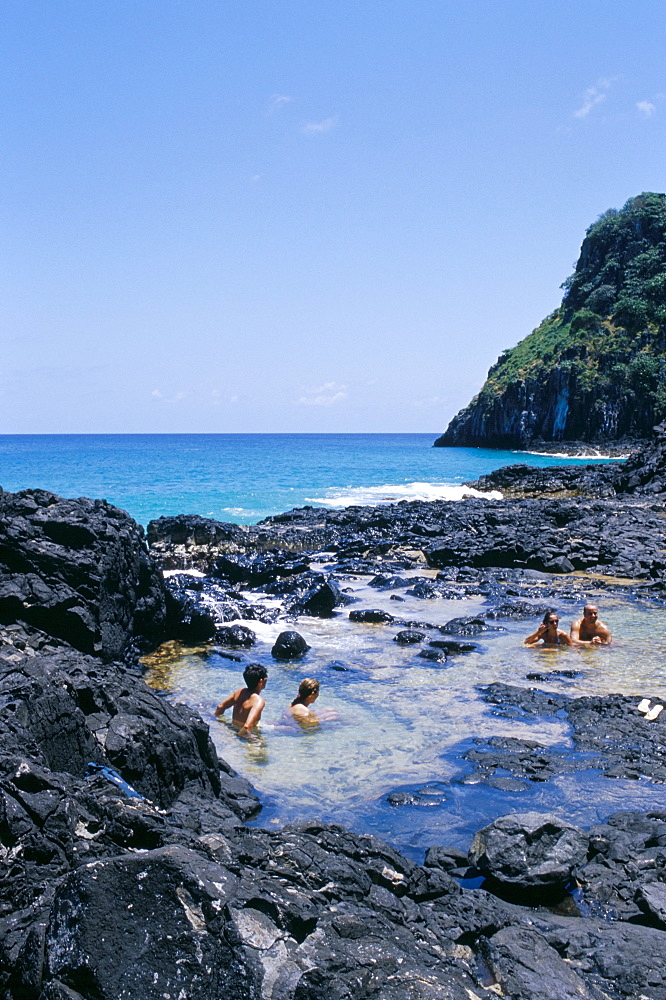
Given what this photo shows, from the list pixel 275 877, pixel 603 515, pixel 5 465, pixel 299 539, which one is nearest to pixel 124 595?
pixel 275 877

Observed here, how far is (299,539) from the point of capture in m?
27.1

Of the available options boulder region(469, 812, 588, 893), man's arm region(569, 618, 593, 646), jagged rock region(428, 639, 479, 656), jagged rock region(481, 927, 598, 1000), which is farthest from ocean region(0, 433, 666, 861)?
jagged rock region(481, 927, 598, 1000)

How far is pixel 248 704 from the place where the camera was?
9344 mm

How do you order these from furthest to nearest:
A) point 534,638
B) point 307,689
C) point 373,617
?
point 373,617 → point 534,638 → point 307,689

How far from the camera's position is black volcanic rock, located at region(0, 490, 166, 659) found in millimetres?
10164

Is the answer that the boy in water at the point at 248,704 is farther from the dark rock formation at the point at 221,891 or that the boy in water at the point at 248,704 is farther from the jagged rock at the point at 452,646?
the jagged rock at the point at 452,646

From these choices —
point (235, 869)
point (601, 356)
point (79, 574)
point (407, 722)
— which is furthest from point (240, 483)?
point (235, 869)

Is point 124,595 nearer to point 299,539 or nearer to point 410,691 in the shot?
point 410,691

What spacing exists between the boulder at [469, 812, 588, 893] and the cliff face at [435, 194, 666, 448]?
7963 cm

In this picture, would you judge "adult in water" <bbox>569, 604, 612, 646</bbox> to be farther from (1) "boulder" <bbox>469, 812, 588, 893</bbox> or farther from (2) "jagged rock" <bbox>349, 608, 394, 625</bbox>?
(1) "boulder" <bbox>469, 812, 588, 893</bbox>

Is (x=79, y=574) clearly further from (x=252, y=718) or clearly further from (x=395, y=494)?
(x=395, y=494)

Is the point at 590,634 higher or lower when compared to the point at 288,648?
higher

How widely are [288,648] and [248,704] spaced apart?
365 cm

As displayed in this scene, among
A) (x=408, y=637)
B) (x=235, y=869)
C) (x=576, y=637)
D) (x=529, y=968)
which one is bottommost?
(x=408, y=637)
